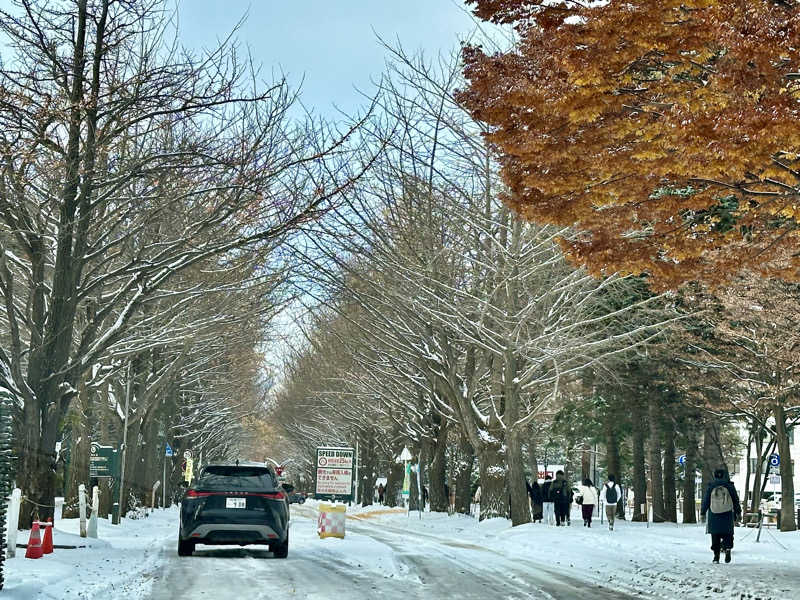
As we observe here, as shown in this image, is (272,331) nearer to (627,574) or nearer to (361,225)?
(361,225)

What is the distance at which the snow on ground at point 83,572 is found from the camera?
10398 millimetres

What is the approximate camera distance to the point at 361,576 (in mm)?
13430

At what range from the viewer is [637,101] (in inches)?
465

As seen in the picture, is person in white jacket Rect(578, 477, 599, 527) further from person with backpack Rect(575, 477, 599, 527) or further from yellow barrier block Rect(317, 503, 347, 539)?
yellow barrier block Rect(317, 503, 347, 539)

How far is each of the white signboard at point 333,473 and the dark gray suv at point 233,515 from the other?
2082 centimetres

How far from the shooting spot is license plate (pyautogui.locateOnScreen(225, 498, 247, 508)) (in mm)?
16750

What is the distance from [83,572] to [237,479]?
4.60m

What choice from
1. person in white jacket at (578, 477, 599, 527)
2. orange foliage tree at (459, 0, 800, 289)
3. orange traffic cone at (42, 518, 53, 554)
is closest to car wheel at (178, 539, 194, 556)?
orange traffic cone at (42, 518, 53, 554)

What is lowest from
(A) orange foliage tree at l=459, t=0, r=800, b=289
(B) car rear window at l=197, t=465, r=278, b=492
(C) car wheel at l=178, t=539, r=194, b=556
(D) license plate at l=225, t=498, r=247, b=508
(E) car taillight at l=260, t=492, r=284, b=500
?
(C) car wheel at l=178, t=539, r=194, b=556

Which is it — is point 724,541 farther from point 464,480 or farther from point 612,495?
point 464,480

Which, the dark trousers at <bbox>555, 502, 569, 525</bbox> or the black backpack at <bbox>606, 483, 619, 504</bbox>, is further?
the dark trousers at <bbox>555, 502, 569, 525</bbox>

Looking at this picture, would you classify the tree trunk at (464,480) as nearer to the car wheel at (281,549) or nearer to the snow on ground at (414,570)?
the snow on ground at (414,570)

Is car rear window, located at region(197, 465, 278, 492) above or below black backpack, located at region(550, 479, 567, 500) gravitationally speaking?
above

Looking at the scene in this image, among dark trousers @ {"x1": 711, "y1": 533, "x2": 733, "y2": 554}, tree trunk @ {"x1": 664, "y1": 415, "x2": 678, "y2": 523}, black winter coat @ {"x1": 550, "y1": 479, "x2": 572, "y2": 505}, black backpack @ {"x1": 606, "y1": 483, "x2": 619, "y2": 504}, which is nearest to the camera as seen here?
dark trousers @ {"x1": 711, "y1": 533, "x2": 733, "y2": 554}
